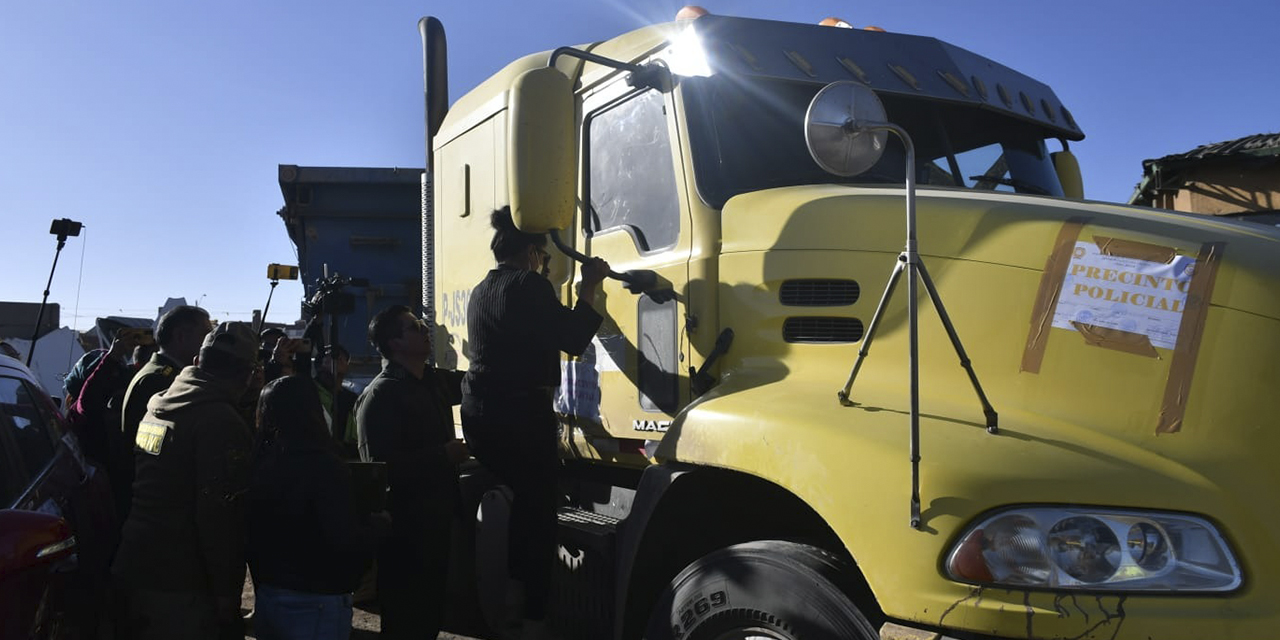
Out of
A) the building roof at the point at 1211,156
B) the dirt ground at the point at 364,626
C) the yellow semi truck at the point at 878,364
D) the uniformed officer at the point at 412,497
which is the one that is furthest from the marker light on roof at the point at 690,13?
the building roof at the point at 1211,156

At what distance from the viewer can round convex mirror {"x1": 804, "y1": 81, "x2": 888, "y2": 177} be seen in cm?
268

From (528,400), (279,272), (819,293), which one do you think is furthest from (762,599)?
(279,272)

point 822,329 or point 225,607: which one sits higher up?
point 822,329

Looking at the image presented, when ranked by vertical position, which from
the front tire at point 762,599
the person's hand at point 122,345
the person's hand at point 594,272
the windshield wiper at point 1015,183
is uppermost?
the windshield wiper at point 1015,183

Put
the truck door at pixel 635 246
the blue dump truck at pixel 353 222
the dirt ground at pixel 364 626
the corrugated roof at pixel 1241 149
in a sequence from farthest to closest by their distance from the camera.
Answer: the corrugated roof at pixel 1241 149 → the blue dump truck at pixel 353 222 → the dirt ground at pixel 364 626 → the truck door at pixel 635 246

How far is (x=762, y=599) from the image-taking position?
99.0 inches

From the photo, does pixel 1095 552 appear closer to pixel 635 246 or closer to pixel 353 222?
pixel 635 246

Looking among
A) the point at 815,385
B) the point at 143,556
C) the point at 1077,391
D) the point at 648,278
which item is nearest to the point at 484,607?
the point at 143,556

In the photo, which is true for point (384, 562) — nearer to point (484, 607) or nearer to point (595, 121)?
point (484, 607)

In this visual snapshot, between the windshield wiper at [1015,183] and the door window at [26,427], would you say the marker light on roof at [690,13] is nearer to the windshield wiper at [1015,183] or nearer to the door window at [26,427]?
the windshield wiper at [1015,183]

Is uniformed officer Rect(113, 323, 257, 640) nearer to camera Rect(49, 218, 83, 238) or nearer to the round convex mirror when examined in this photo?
the round convex mirror

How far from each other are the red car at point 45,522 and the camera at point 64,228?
4.25 m

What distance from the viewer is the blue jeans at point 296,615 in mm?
3381

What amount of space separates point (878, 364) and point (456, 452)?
6.46 ft
